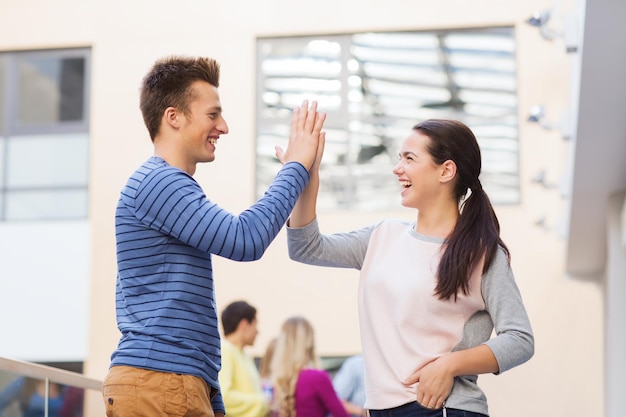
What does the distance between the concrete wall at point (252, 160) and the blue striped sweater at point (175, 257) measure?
21.1ft

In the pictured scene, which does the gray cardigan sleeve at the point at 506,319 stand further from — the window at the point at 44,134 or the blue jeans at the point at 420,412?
the window at the point at 44,134

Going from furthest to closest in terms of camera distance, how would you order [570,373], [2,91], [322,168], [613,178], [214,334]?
Answer: [2,91]
[322,168]
[570,373]
[613,178]
[214,334]

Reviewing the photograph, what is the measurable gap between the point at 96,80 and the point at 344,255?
7.62 m

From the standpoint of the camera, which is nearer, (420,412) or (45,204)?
(420,412)

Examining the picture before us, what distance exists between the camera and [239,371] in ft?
13.3

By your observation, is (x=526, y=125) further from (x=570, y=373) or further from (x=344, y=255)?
(x=344, y=255)

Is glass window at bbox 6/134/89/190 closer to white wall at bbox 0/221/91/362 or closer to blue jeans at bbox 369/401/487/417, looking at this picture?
white wall at bbox 0/221/91/362

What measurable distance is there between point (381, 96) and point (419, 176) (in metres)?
7.12

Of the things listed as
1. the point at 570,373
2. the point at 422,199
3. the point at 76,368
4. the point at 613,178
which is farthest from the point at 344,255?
the point at 76,368

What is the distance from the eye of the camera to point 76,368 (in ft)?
29.0

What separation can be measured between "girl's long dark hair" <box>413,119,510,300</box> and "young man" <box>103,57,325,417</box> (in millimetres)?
306

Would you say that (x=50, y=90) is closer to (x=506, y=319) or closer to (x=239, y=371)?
(x=239, y=371)

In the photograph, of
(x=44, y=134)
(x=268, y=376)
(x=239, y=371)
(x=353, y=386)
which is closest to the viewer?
(x=239, y=371)

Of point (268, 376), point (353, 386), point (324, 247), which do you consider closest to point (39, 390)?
point (268, 376)
